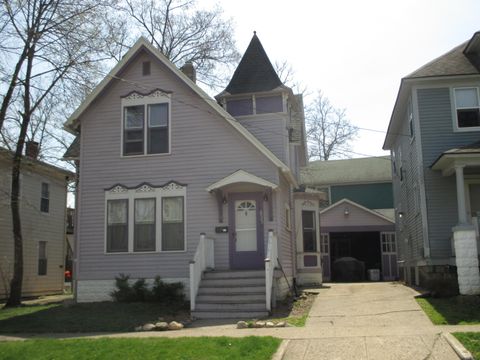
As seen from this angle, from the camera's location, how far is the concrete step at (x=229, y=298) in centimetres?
1385

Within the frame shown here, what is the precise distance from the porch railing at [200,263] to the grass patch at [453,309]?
5.59 m

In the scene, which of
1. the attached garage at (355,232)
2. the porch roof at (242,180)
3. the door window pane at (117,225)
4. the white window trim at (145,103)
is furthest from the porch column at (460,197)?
the attached garage at (355,232)

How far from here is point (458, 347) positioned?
836 centimetres

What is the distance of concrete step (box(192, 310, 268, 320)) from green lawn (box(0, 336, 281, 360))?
11.4 ft

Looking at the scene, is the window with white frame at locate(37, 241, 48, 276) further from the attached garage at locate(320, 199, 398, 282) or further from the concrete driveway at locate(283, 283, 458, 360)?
the concrete driveway at locate(283, 283, 458, 360)

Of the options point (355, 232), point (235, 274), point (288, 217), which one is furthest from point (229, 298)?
point (355, 232)

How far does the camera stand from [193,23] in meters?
29.5

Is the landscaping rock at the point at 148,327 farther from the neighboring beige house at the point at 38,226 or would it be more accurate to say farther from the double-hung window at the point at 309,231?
the neighboring beige house at the point at 38,226

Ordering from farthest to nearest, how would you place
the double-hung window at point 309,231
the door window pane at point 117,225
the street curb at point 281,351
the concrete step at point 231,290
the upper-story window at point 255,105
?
the double-hung window at point 309,231 < the upper-story window at point 255,105 < the door window pane at point 117,225 < the concrete step at point 231,290 < the street curb at point 281,351

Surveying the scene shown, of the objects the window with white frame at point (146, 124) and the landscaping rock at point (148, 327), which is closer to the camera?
the landscaping rock at point (148, 327)

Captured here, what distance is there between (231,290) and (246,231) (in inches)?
89.1

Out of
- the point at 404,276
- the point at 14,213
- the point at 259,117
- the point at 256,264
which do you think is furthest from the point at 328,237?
the point at 14,213

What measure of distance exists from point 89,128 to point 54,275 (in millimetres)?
11231

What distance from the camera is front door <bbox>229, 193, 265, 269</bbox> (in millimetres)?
15945
